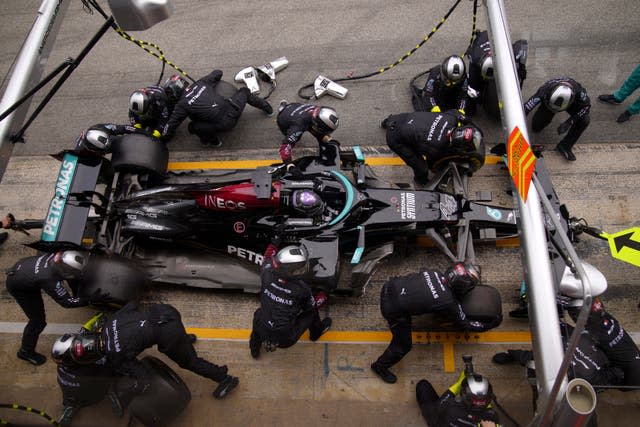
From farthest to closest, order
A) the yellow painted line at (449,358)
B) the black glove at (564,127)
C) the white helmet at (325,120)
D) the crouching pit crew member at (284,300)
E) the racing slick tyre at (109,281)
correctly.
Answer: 1. the black glove at (564,127)
2. the white helmet at (325,120)
3. the yellow painted line at (449,358)
4. the racing slick tyre at (109,281)
5. the crouching pit crew member at (284,300)

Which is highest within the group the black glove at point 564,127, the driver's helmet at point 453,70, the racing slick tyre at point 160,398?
the driver's helmet at point 453,70

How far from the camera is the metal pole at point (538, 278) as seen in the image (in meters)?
2.68

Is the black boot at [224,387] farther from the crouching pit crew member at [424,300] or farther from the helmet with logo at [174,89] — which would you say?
the helmet with logo at [174,89]

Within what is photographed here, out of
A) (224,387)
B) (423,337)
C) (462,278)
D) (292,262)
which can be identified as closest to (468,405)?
(462,278)

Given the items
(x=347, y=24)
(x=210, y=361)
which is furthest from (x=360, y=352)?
(x=347, y=24)

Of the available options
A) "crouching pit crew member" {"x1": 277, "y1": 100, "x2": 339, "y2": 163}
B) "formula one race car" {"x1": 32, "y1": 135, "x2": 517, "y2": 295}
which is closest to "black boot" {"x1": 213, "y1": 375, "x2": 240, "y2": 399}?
"formula one race car" {"x1": 32, "y1": 135, "x2": 517, "y2": 295}

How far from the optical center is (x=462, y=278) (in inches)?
189

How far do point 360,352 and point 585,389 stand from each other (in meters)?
3.54

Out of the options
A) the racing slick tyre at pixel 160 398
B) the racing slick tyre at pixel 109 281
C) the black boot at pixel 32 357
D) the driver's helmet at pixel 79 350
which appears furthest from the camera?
the black boot at pixel 32 357

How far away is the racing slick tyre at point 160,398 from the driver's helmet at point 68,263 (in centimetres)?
130

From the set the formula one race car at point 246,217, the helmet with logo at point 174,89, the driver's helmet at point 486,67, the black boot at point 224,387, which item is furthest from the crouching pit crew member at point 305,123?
Result: the black boot at point 224,387

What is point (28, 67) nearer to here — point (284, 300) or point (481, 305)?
point (284, 300)

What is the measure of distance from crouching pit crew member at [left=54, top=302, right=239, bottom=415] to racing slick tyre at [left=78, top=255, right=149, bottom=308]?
39 centimetres

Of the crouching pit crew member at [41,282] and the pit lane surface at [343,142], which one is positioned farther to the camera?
the pit lane surface at [343,142]
